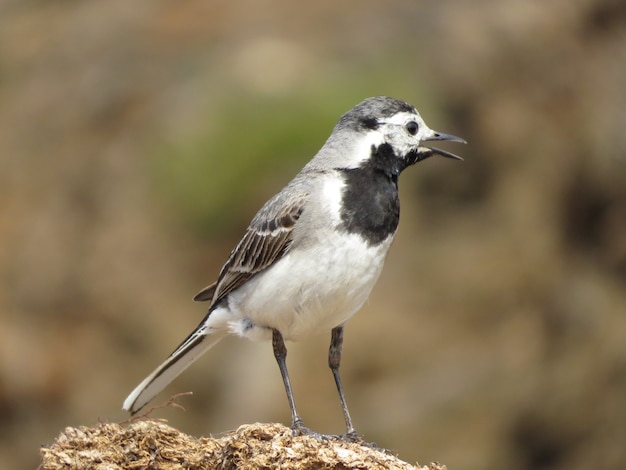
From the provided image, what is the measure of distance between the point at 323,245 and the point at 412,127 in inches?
46.2

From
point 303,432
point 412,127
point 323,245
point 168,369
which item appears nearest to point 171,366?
point 168,369

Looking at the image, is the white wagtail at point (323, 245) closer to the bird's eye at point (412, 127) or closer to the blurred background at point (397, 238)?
the bird's eye at point (412, 127)

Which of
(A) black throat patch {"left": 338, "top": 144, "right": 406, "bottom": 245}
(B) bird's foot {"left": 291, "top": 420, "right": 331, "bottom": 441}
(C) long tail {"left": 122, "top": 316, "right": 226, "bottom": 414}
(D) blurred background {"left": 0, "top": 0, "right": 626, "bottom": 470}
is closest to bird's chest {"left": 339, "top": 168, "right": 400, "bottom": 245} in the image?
(A) black throat patch {"left": 338, "top": 144, "right": 406, "bottom": 245}

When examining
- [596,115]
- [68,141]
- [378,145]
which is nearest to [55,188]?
[68,141]

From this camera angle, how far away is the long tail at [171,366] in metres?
7.48

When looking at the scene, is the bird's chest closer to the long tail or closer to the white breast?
the white breast

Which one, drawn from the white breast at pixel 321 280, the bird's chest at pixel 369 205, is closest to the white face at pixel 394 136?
the bird's chest at pixel 369 205

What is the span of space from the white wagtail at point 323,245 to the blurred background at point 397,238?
5116mm

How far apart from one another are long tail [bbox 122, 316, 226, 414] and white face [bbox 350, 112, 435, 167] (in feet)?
5.63

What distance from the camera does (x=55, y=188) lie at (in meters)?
16.1

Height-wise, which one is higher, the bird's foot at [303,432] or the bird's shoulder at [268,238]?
the bird's shoulder at [268,238]

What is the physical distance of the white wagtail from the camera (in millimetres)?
6840

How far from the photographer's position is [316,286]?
6.81 meters

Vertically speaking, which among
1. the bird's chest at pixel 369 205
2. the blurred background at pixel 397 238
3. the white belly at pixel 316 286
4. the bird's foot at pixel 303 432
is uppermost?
the blurred background at pixel 397 238
